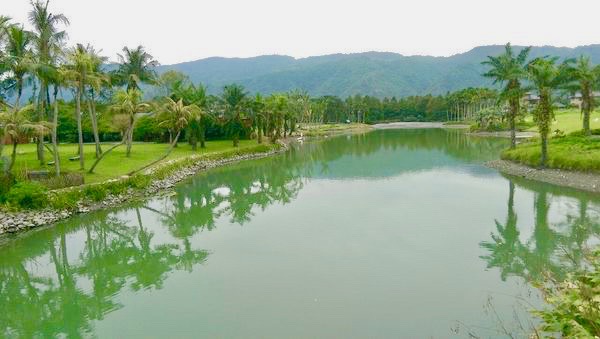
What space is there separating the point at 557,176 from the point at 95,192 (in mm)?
31572

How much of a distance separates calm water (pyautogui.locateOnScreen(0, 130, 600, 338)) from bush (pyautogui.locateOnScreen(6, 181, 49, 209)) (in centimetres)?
209

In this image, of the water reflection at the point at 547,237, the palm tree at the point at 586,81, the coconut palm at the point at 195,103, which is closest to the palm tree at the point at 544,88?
the water reflection at the point at 547,237

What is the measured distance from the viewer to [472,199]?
96.4ft

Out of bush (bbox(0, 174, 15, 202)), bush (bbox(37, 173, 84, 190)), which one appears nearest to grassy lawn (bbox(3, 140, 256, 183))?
bush (bbox(37, 173, 84, 190))

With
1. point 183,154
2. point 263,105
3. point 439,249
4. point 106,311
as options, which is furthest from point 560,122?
point 106,311

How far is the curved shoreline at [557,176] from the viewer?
29703 millimetres

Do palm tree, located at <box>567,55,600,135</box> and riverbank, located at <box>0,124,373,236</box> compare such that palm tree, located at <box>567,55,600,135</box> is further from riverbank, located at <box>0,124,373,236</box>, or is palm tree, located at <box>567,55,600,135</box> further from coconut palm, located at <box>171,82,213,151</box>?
coconut palm, located at <box>171,82,213,151</box>

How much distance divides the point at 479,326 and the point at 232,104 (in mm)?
52766

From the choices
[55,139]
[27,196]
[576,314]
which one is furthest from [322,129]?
[576,314]

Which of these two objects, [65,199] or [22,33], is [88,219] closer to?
[65,199]

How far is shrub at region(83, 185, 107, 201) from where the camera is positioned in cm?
2917

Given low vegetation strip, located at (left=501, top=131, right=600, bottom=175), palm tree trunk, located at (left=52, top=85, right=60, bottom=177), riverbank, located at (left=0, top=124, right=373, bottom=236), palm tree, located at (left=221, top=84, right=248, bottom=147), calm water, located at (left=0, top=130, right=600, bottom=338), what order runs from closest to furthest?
calm water, located at (left=0, top=130, right=600, bottom=338) < riverbank, located at (left=0, top=124, right=373, bottom=236) < palm tree trunk, located at (left=52, top=85, right=60, bottom=177) < low vegetation strip, located at (left=501, top=131, right=600, bottom=175) < palm tree, located at (left=221, top=84, right=248, bottom=147)

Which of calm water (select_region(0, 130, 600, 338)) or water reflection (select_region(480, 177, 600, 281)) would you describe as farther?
water reflection (select_region(480, 177, 600, 281))

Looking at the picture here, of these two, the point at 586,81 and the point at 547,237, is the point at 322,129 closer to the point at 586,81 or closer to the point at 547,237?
the point at 586,81
